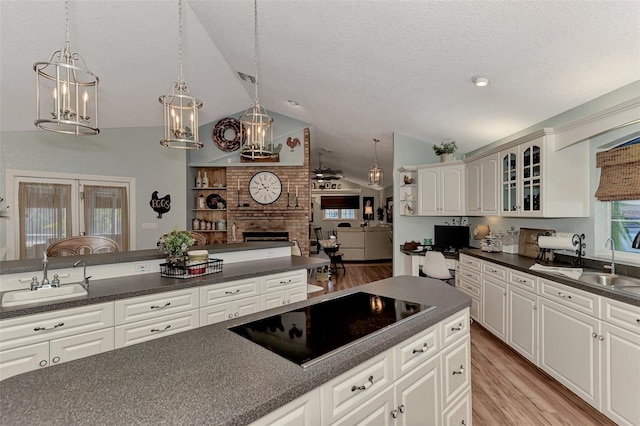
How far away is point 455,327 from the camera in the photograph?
1.66 meters

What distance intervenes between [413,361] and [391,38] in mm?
2510

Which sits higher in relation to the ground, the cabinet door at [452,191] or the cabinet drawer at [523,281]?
the cabinet door at [452,191]

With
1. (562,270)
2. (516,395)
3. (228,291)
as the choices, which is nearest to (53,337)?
(228,291)

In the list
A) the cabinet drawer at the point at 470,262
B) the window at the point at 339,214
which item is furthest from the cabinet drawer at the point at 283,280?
the window at the point at 339,214

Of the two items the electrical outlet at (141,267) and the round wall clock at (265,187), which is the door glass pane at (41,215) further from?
the electrical outlet at (141,267)

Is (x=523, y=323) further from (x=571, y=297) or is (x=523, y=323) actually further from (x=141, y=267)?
(x=141, y=267)

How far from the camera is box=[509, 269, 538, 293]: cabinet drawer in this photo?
2660 mm

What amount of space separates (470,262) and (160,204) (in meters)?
5.06

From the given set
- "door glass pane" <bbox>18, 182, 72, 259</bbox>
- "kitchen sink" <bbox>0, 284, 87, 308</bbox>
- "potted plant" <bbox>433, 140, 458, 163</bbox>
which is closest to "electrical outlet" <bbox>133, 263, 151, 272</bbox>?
"kitchen sink" <bbox>0, 284, 87, 308</bbox>

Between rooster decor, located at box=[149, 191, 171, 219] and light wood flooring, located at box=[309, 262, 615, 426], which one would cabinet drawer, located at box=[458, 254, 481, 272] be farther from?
rooster decor, located at box=[149, 191, 171, 219]

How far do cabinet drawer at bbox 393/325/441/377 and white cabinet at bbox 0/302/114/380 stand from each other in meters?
1.75

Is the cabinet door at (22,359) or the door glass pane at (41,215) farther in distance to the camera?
the door glass pane at (41,215)

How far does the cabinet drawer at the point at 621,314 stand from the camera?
1.81 m

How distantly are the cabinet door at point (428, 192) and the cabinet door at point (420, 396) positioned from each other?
141 inches
